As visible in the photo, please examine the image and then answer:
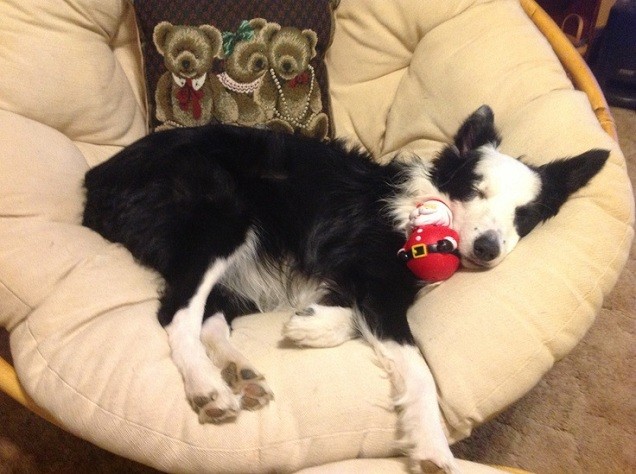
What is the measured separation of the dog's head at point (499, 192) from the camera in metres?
1.73

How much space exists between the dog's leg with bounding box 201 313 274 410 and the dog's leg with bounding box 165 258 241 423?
0.03 m

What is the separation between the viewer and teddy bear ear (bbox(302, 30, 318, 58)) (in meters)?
2.29

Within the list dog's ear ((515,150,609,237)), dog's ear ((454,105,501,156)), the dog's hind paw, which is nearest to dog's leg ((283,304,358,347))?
the dog's hind paw

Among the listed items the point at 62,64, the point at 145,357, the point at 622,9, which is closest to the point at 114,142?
the point at 62,64

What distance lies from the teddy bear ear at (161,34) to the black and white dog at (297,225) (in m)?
0.41

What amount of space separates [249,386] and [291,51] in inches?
54.7

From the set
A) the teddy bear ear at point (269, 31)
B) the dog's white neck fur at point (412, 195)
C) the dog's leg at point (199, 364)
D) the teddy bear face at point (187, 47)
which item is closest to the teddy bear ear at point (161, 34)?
the teddy bear face at point (187, 47)

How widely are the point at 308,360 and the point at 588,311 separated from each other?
33.5 inches

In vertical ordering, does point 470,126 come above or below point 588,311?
above

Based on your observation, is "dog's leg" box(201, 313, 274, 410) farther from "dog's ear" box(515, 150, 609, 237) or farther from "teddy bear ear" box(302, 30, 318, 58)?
"teddy bear ear" box(302, 30, 318, 58)

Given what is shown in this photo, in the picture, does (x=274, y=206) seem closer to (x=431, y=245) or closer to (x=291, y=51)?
(x=431, y=245)

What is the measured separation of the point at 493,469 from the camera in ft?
4.98

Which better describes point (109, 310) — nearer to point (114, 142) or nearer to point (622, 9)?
point (114, 142)

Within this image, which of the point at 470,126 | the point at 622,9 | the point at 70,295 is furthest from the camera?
the point at 622,9
